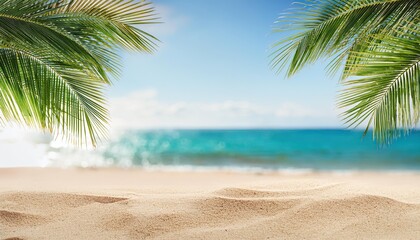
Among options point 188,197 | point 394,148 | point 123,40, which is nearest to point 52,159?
point 394,148

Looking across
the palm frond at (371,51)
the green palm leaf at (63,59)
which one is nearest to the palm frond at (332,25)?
the palm frond at (371,51)

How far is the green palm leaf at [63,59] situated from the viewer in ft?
11.0

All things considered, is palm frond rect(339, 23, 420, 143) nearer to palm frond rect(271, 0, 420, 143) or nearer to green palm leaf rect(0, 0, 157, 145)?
palm frond rect(271, 0, 420, 143)

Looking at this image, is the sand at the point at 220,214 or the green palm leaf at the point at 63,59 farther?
the sand at the point at 220,214

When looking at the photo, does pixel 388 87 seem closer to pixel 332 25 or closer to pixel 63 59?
pixel 332 25

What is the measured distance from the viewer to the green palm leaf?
3.35 m

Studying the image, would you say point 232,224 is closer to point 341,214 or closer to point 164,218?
point 164,218

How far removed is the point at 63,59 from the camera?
3.58 metres

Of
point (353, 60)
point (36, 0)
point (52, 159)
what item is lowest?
point (52, 159)

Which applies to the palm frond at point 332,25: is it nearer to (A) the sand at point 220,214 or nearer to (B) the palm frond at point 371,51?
(B) the palm frond at point 371,51

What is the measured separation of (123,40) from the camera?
3785mm

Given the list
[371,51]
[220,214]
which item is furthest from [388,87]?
[220,214]

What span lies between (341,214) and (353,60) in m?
→ 1.62

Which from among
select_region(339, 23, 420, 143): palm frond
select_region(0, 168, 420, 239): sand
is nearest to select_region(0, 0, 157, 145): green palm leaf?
select_region(0, 168, 420, 239): sand
